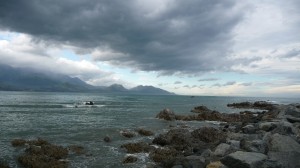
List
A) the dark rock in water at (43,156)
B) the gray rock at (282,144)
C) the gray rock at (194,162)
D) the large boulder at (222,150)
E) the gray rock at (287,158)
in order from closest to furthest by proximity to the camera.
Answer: the gray rock at (287,158) → the gray rock at (282,144) → the gray rock at (194,162) → the large boulder at (222,150) → the dark rock in water at (43,156)

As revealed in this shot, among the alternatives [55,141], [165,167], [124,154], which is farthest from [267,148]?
[55,141]

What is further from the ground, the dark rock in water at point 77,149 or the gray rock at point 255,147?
the gray rock at point 255,147

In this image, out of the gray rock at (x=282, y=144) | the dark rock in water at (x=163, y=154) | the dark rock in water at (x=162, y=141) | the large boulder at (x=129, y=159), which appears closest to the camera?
the gray rock at (x=282, y=144)

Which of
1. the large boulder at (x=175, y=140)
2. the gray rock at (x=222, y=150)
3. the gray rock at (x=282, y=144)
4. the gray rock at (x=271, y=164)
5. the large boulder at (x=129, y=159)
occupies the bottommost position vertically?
the large boulder at (x=129, y=159)

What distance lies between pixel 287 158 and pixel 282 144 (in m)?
3.12

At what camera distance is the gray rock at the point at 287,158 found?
16.4 m

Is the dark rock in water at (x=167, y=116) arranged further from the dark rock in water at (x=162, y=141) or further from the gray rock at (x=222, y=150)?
the gray rock at (x=222, y=150)

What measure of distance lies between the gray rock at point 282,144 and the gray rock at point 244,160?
9.43 ft

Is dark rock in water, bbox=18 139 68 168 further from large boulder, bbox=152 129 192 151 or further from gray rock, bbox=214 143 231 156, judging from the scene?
gray rock, bbox=214 143 231 156

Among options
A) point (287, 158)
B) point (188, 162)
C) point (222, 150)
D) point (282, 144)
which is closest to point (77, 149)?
point (188, 162)

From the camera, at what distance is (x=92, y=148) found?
29984 mm

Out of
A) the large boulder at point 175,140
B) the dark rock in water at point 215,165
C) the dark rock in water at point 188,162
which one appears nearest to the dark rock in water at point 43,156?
the dark rock in water at point 188,162

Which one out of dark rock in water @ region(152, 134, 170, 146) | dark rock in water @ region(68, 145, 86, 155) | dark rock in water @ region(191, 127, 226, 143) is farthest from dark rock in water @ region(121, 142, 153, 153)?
dark rock in water @ region(191, 127, 226, 143)

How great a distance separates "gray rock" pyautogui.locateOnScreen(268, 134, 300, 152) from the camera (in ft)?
63.7
